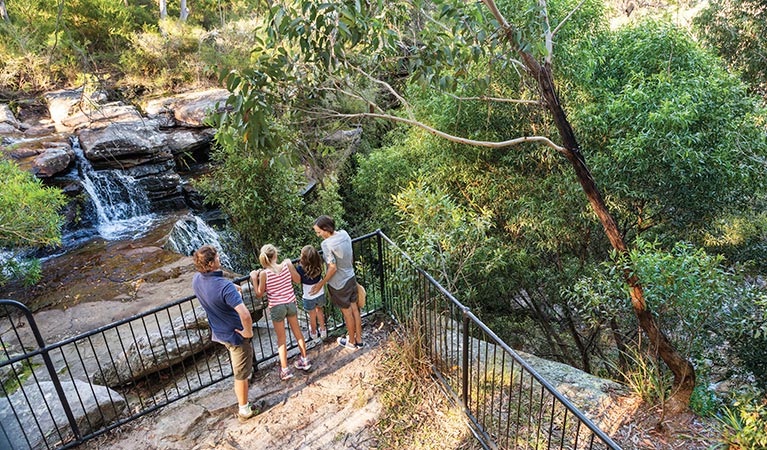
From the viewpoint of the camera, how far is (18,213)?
7289 millimetres

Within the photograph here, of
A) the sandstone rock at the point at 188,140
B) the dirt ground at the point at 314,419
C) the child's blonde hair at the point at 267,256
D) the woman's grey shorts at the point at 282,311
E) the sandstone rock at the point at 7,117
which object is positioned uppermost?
the sandstone rock at the point at 7,117

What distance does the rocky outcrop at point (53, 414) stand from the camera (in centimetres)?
425

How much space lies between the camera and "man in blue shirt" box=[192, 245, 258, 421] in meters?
4.02

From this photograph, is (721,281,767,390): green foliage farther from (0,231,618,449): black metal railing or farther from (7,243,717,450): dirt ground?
(0,231,618,449): black metal railing

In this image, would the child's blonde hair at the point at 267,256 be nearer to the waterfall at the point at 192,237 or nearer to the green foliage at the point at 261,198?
the green foliage at the point at 261,198

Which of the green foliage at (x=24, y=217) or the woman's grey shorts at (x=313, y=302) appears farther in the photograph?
the green foliage at (x=24, y=217)

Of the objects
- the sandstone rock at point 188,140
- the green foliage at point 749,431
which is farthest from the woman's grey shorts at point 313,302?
the sandstone rock at point 188,140

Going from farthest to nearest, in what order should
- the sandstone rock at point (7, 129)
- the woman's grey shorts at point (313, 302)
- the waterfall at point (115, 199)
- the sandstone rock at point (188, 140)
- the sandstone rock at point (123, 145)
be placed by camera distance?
the sandstone rock at point (188, 140) < the sandstone rock at point (7, 129) < the sandstone rock at point (123, 145) < the waterfall at point (115, 199) < the woman's grey shorts at point (313, 302)

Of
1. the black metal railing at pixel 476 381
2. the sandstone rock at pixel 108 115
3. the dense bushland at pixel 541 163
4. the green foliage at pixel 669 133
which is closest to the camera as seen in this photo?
the black metal railing at pixel 476 381

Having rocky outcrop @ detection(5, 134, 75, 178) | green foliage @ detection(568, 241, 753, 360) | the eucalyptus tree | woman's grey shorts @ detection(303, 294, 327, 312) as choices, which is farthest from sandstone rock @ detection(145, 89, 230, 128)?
green foliage @ detection(568, 241, 753, 360)

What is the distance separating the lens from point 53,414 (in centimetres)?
443

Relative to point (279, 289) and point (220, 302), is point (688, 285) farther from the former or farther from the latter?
Result: point (220, 302)

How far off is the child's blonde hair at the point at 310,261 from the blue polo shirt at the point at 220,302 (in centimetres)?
88

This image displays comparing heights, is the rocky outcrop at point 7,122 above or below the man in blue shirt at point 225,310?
above
